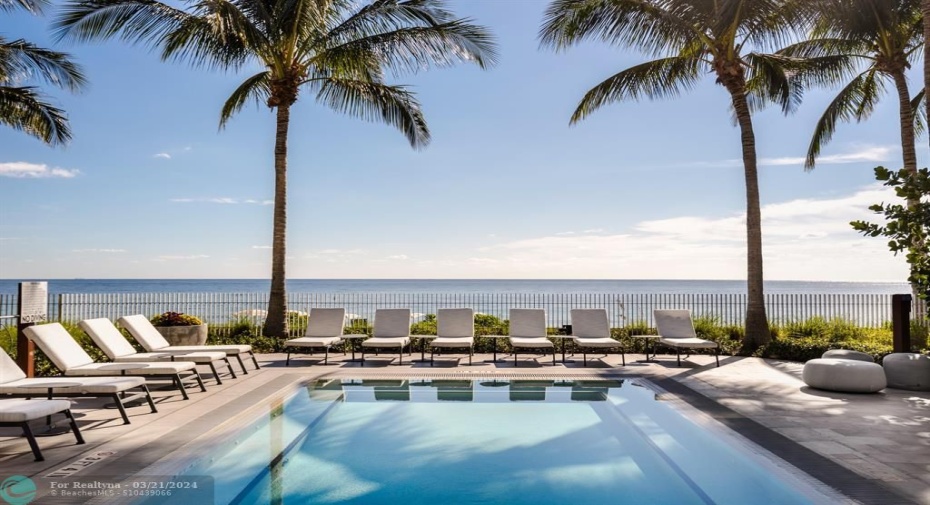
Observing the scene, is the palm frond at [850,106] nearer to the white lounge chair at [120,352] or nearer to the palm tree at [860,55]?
the palm tree at [860,55]

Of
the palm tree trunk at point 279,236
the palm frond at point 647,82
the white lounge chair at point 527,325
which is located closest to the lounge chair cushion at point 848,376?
the white lounge chair at point 527,325

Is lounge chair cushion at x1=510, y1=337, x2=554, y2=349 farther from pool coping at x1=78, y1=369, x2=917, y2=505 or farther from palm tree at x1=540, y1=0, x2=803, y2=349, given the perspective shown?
palm tree at x1=540, y1=0, x2=803, y2=349

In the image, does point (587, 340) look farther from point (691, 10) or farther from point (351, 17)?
point (351, 17)

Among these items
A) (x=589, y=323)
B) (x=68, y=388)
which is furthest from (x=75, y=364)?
(x=589, y=323)

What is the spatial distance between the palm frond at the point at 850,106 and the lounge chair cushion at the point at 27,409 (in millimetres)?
17187

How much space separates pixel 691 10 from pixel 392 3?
618 cm

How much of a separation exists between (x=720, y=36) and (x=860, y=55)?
201 inches

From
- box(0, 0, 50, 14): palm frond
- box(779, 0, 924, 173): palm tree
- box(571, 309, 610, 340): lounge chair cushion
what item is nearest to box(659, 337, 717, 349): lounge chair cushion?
box(571, 309, 610, 340): lounge chair cushion

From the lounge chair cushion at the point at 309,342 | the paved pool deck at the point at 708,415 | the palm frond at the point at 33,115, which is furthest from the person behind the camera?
the palm frond at the point at 33,115

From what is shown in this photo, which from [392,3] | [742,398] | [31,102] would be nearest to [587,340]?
[742,398]

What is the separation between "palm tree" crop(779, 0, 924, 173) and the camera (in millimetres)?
11656

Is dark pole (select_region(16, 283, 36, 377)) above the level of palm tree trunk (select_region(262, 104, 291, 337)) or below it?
below

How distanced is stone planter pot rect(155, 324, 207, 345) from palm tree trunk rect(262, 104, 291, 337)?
149cm

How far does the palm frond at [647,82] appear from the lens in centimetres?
1256
